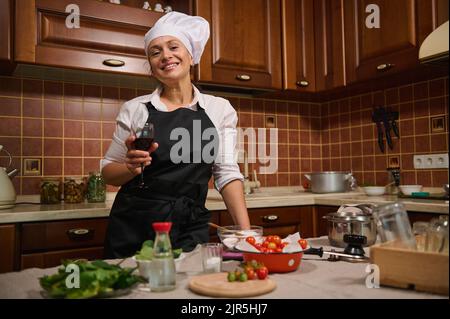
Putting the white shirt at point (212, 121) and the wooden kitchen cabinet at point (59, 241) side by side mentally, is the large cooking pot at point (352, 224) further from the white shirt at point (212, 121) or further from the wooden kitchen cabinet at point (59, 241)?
the wooden kitchen cabinet at point (59, 241)

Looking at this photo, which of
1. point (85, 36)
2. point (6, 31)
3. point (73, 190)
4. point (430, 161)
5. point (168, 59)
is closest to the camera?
point (168, 59)

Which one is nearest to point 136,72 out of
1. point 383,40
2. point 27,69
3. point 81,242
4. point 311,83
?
point 27,69

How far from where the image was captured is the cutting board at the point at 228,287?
742 mm

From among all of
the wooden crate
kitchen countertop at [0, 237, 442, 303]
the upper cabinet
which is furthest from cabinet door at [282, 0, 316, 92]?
the wooden crate

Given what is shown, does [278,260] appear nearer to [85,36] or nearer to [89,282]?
[89,282]

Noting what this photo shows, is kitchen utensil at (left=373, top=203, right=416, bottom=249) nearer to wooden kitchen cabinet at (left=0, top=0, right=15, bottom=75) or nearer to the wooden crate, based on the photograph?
the wooden crate

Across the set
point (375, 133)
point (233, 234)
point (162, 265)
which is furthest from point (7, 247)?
point (375, 133)

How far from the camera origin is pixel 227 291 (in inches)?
29.3

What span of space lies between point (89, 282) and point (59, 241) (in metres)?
1.15

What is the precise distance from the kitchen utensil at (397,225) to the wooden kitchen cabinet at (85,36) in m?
1.66

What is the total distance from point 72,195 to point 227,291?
1692 mm

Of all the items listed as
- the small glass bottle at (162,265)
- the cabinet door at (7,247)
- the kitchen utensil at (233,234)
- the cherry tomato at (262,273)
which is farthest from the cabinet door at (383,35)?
the cabinet door at (7,247)

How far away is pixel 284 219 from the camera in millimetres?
2363
